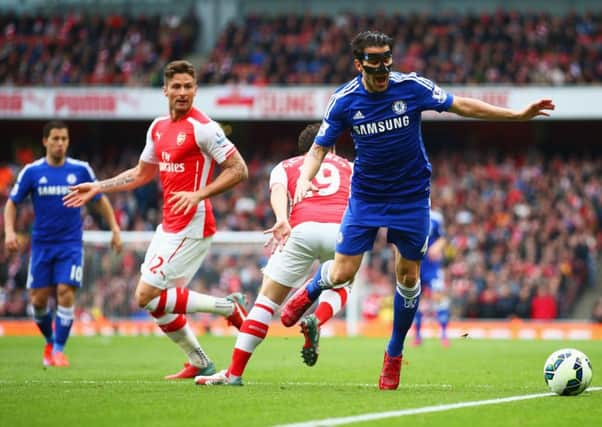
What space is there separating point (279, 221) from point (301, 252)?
4.22 feet

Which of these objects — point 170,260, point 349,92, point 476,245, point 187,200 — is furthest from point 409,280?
point 476,245

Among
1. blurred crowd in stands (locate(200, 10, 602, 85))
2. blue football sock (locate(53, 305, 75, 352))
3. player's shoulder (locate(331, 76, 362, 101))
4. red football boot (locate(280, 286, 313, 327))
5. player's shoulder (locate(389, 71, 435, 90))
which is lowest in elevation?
blue football sock (locate(53, 305, 75, 352))

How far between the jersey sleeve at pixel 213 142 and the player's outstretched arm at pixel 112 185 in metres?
0.72

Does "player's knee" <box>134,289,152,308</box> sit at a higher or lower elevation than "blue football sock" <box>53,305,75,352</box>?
higher

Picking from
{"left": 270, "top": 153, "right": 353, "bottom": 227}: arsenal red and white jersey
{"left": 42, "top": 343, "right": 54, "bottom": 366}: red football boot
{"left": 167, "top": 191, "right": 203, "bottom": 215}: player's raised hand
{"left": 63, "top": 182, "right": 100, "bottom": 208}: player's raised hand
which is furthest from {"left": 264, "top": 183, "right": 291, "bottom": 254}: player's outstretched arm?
{"left": 42, "top": 343, "right": 54, "bottom": 366}: red football boot

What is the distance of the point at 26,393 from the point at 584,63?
28.3 meters

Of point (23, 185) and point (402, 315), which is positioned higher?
point (23, 185)

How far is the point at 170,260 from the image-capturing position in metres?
9.80

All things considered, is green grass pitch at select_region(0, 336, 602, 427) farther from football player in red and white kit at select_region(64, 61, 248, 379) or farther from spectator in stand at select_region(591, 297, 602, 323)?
spectator in stand at select_region(591, 297, 602, 323)

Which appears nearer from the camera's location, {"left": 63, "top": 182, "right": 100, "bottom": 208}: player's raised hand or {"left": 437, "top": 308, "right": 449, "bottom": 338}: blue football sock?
{"left": 63, "top": 182, "right": 100, "bottom": 208}: player's raised hand

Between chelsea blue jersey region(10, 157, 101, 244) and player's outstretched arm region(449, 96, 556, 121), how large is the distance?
5997 millimetres

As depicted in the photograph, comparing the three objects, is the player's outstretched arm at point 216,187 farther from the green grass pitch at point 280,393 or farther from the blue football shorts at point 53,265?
the blue football shorts at point 53,265

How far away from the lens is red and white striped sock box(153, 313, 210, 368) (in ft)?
33.0

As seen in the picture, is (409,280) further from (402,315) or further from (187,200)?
(187,200)
